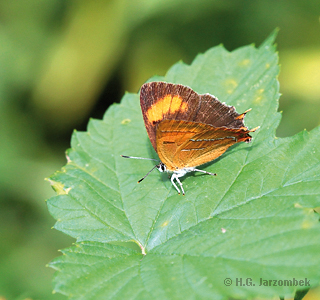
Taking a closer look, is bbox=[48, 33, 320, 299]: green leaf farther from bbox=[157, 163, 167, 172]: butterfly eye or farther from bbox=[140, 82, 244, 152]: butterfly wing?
bbox=[140, 82, 244, 152]: butterfly wing

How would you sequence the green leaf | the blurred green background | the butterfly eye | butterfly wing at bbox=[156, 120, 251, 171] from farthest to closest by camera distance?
1. the blurred green background
2. the butterfly eye
3. butterfly wing at bbox=[156, 120, 251, 171]
4. the green leaf

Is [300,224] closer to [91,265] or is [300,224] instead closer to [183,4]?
[91,265]

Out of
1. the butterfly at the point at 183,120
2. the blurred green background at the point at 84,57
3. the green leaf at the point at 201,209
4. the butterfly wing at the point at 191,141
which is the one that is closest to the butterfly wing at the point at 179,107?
the butterfly at the point at 183,120

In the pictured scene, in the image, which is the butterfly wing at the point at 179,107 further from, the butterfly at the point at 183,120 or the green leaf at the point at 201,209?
the green leaf at the point at 201,209

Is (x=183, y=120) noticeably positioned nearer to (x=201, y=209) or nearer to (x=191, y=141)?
(x=191, y=141)

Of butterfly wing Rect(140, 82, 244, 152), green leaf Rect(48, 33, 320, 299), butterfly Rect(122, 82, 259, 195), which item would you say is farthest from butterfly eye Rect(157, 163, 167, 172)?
butterfly wing Rect(140, 82, 244, 152)

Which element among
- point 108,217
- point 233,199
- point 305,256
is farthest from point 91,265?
point 305,256
